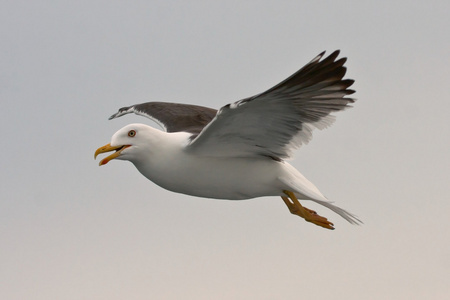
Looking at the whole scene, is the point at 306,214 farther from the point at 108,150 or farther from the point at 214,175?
the point at 108,150

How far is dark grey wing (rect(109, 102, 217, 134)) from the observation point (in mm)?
11328

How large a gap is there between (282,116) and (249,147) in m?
0.83

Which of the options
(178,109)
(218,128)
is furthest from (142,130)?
(178,109)

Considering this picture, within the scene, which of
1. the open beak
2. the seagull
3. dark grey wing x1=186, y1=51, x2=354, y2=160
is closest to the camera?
dark grey wing x1=186, y1=51, x2=354, y2=160

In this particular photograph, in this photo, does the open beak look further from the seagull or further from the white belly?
the white belly

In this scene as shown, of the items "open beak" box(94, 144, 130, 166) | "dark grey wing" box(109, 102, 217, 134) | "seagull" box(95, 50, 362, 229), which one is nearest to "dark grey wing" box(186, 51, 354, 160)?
"seagull" box(95, 50, 362, 229)

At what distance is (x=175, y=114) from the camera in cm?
1198

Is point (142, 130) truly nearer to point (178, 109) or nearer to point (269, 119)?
point (269, 119)

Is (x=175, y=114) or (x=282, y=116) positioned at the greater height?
(x=175, y=114)

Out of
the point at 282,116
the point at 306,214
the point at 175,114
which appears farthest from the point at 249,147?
the point at 175,114

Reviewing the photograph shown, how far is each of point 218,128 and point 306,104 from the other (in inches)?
41.3

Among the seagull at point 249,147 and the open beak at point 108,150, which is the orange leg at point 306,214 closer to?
the seagull at point 249,147

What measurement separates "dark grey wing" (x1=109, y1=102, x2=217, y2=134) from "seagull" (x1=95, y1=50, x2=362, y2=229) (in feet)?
1.90

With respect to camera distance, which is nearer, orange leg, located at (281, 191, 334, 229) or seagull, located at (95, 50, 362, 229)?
seagull, located at (95, 50, 362, 229)
